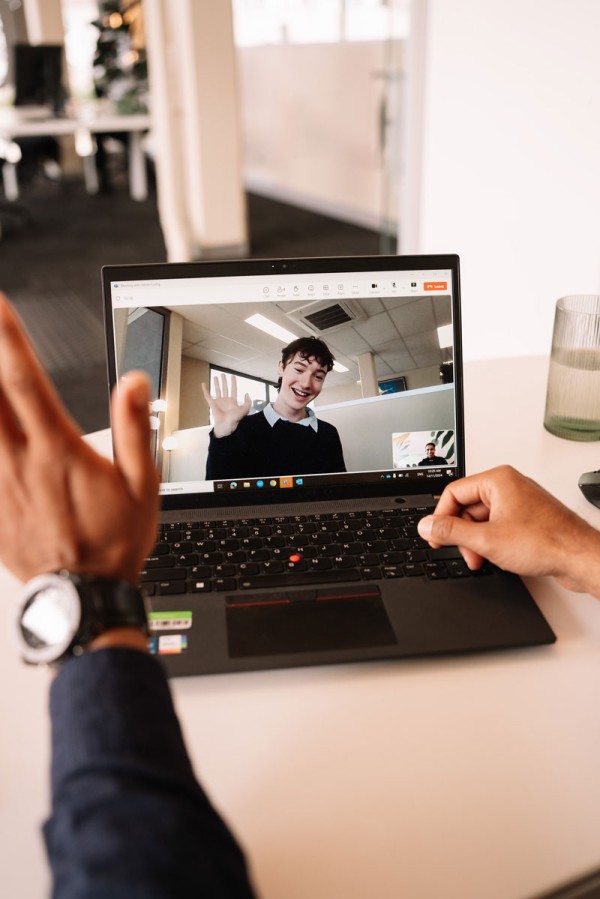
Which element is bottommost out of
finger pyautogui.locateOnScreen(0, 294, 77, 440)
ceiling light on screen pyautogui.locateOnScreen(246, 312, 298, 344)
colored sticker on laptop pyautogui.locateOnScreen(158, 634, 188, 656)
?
colored sticker on laptop pyautogui.locateOnScreen(158, 634, 188, 656)

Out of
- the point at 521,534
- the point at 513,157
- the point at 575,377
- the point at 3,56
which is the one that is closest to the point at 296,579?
the point at 521,534

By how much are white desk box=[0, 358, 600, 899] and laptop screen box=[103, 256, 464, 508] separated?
277 millimetres

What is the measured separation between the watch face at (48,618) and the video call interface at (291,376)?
38cm

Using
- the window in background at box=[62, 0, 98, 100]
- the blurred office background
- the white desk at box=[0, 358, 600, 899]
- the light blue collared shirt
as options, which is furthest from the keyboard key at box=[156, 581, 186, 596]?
the window in background at box=[62, 0, 98, 100]

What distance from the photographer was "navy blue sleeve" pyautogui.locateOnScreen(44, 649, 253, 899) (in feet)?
1.28

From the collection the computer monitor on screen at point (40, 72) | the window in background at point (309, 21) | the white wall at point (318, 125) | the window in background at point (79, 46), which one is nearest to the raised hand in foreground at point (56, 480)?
the white wall at point (318, 125)

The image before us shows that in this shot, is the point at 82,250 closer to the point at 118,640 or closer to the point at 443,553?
the point at 443,553

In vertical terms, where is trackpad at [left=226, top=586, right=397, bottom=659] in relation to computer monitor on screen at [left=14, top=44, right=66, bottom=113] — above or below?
below

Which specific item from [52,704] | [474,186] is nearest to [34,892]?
[52,704]

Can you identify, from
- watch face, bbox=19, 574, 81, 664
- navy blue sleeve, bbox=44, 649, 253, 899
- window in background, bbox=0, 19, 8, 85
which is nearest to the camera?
navy blue sleeve, bbox=44, 649, 253, 899

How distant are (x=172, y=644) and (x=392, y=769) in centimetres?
24

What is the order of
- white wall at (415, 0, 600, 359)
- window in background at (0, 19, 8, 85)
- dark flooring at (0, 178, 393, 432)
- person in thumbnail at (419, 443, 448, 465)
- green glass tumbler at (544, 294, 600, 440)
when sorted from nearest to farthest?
person in thumbnail at (419, 443, 448, 465) < green glass tumbler at (544, 294, 600, 440) < white wall at (415, 0, 600, 359) < dark flooring at (0, 178, 393, 432) < window in background at (0, 19, 8, 85)

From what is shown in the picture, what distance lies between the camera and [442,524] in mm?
809

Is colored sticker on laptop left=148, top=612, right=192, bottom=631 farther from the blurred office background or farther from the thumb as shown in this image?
the blurred office background
